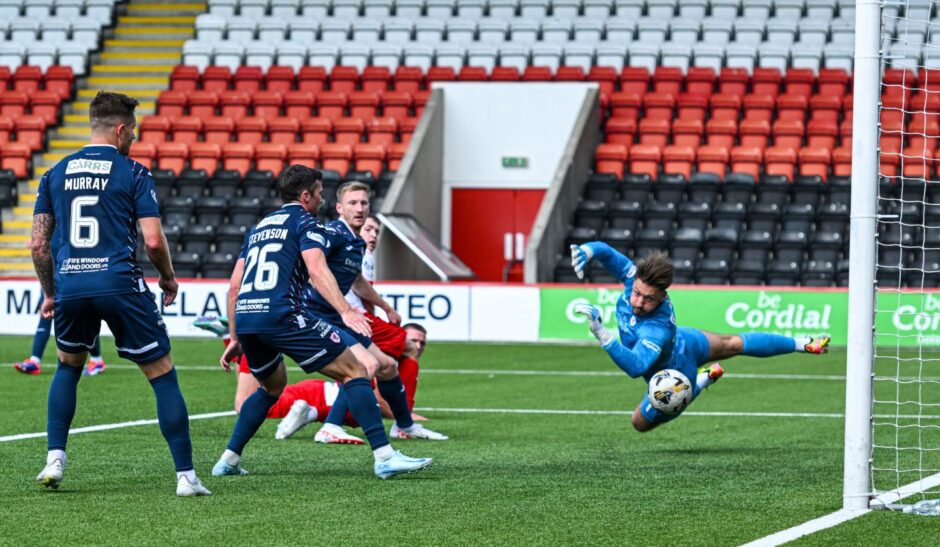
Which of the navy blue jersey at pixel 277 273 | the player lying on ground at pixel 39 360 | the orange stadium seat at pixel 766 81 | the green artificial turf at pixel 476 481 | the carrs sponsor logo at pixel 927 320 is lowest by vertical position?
the green artificial turf at pixel 476 481

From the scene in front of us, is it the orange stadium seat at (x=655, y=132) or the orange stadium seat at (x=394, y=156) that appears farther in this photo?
the orange stadium seat at (x=655, y=132)

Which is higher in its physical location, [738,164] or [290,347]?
[738,164]

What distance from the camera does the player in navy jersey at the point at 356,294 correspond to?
816 cm

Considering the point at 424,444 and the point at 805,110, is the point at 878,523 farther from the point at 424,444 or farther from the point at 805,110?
the point at 805,110

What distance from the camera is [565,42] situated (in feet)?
95.5

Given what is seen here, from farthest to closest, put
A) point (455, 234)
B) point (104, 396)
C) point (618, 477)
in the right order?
1. point (455, 234)
2. point (104, 396)
3. point (618, 477)

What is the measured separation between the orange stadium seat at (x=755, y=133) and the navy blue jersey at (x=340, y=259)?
1821 centimetres

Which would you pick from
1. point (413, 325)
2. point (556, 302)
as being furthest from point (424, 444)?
point (556, 302)

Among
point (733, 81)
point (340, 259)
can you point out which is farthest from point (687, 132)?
point (340, 259)

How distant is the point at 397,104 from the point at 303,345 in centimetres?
2011

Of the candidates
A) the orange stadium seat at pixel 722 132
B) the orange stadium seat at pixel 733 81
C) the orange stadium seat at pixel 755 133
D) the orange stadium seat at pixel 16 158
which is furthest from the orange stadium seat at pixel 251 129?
the orange stadium seat at pixel 755 133

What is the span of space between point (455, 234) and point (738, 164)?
539 cm

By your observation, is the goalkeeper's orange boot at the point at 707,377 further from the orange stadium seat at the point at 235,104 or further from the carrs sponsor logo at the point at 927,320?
the orange stadium seat at the point at 235,104

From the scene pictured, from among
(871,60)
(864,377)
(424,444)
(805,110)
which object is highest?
(805,110)
